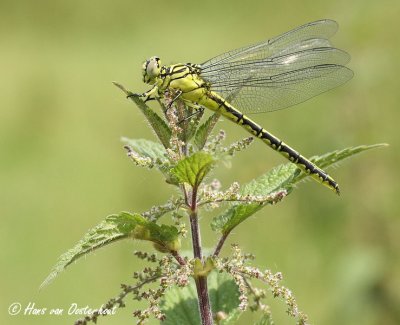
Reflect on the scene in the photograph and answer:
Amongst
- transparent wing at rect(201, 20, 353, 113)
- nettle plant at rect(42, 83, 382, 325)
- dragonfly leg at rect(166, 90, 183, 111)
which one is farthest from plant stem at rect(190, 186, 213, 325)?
transparent wing at rect(201, 20, 353, 113)

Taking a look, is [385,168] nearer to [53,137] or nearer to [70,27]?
[53,137]

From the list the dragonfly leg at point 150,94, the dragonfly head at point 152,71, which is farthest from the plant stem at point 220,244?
the dragonfly head at point 152,71

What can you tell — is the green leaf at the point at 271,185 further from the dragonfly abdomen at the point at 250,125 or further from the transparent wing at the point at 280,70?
the transparent wing at the point at 280,70

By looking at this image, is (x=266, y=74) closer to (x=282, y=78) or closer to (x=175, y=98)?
(x=282, y=78)

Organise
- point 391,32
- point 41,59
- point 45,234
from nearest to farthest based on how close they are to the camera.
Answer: point 391,32 < point 45,234 < point 41,59

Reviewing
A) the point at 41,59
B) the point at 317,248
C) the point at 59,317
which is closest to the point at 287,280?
the point at 317,248

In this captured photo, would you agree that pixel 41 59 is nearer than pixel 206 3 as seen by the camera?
Yes

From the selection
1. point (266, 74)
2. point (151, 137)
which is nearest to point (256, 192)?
point (266, 74)
